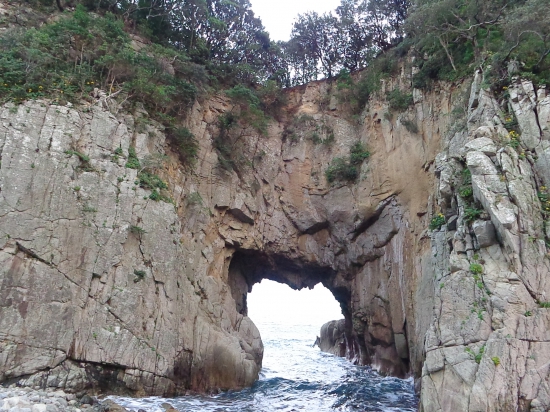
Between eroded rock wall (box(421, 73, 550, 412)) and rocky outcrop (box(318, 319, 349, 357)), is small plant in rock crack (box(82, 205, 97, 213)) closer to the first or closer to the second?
eroded rock wall (box(421, 73, 550, 412))

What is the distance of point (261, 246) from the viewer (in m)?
23.2

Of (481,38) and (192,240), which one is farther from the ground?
(481,38)

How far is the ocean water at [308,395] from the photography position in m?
13.8

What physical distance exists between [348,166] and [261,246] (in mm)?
6849

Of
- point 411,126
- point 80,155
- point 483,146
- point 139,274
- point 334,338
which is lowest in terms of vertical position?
point 334,338

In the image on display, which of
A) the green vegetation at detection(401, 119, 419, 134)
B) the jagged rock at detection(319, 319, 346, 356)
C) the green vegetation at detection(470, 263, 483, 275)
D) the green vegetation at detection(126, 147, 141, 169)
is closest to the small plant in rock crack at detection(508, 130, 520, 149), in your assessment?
the green vegetation at detection(470, 263, 483, 275)

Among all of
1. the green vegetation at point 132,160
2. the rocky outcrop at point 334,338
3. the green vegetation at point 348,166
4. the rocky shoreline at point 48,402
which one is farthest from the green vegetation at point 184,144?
the rocky outcrop at point 334,338

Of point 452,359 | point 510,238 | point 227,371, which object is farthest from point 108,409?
point 510,238

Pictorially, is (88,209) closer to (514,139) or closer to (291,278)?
(514,139)

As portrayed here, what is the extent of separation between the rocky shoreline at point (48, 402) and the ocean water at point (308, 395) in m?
0.86

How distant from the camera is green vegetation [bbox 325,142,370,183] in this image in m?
23.5

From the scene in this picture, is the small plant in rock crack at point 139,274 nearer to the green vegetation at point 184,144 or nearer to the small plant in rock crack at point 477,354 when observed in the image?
the green vegetation at point 184,144

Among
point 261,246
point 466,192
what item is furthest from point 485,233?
point 261,246

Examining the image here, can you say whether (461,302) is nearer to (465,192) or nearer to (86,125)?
(465,192)
